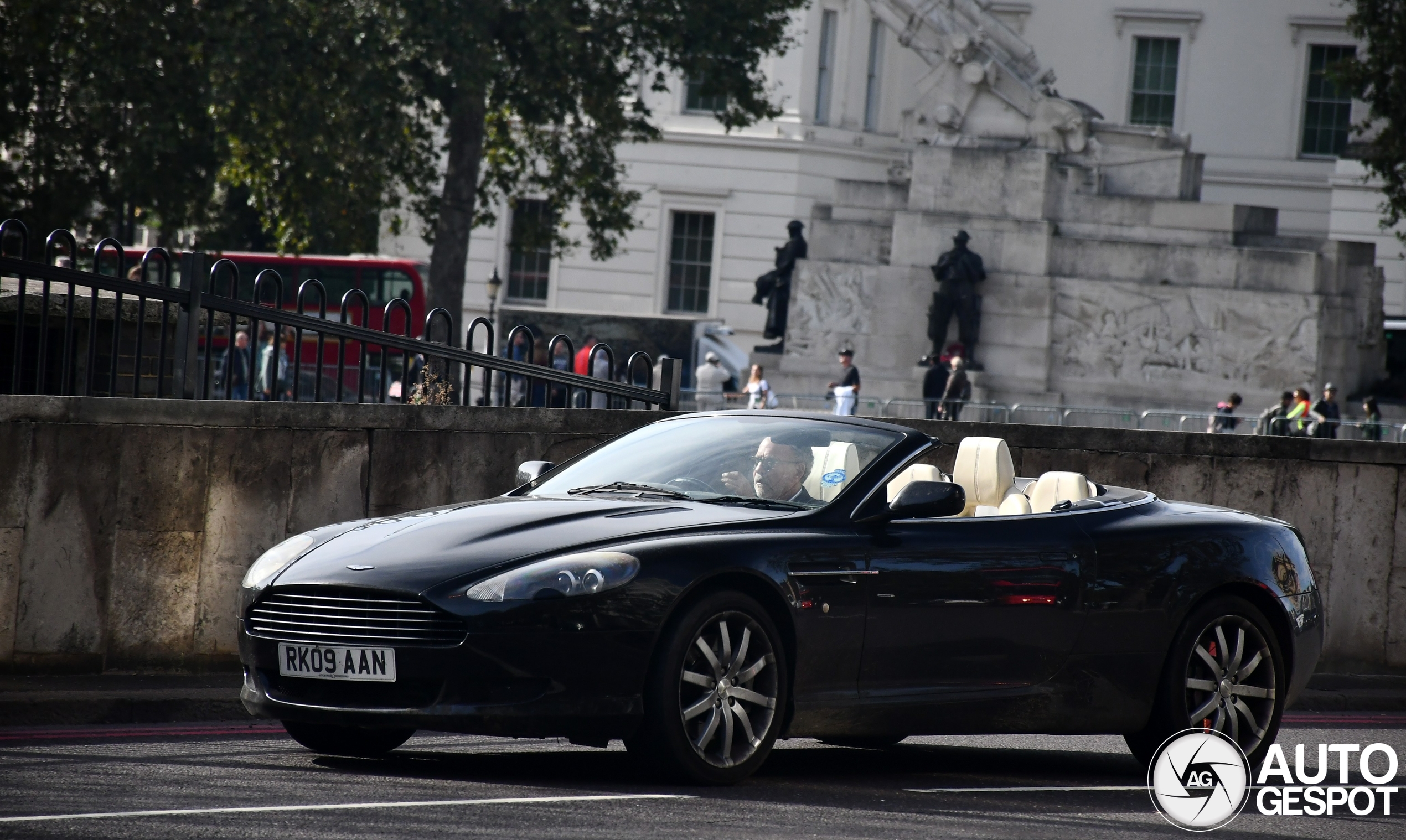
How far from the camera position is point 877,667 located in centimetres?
742

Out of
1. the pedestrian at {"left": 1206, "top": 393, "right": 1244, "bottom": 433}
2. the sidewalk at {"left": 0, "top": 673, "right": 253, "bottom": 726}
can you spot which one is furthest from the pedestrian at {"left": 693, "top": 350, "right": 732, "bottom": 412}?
the sidewalk at {"left": 0, "top": 673, "right": 253, "bottom": 726}

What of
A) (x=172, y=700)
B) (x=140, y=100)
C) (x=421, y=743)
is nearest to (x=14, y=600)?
(x=172, y=700)

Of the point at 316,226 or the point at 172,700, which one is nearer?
the point at 172,700

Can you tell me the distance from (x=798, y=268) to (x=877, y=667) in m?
29.3

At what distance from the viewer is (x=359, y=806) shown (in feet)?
20.6

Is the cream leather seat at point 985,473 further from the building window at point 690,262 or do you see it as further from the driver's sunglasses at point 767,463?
the building window at point 690,262

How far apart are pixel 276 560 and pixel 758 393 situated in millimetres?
22912

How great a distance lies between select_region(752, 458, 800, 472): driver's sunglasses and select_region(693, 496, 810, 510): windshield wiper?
16 cm

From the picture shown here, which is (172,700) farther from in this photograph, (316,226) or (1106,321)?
(316,226)

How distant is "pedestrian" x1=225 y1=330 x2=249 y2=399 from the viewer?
1023cm

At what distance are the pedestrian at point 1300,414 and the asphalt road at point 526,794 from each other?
55.7 feet

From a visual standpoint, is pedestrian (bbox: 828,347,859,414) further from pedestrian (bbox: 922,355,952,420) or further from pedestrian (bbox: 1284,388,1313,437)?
pedestrian (bbox: 1284,388,1313,437)

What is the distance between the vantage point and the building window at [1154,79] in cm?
5594

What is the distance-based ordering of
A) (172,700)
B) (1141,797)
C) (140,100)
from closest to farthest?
1. (1141,797)
2. (172,700)
3. (140,100)
